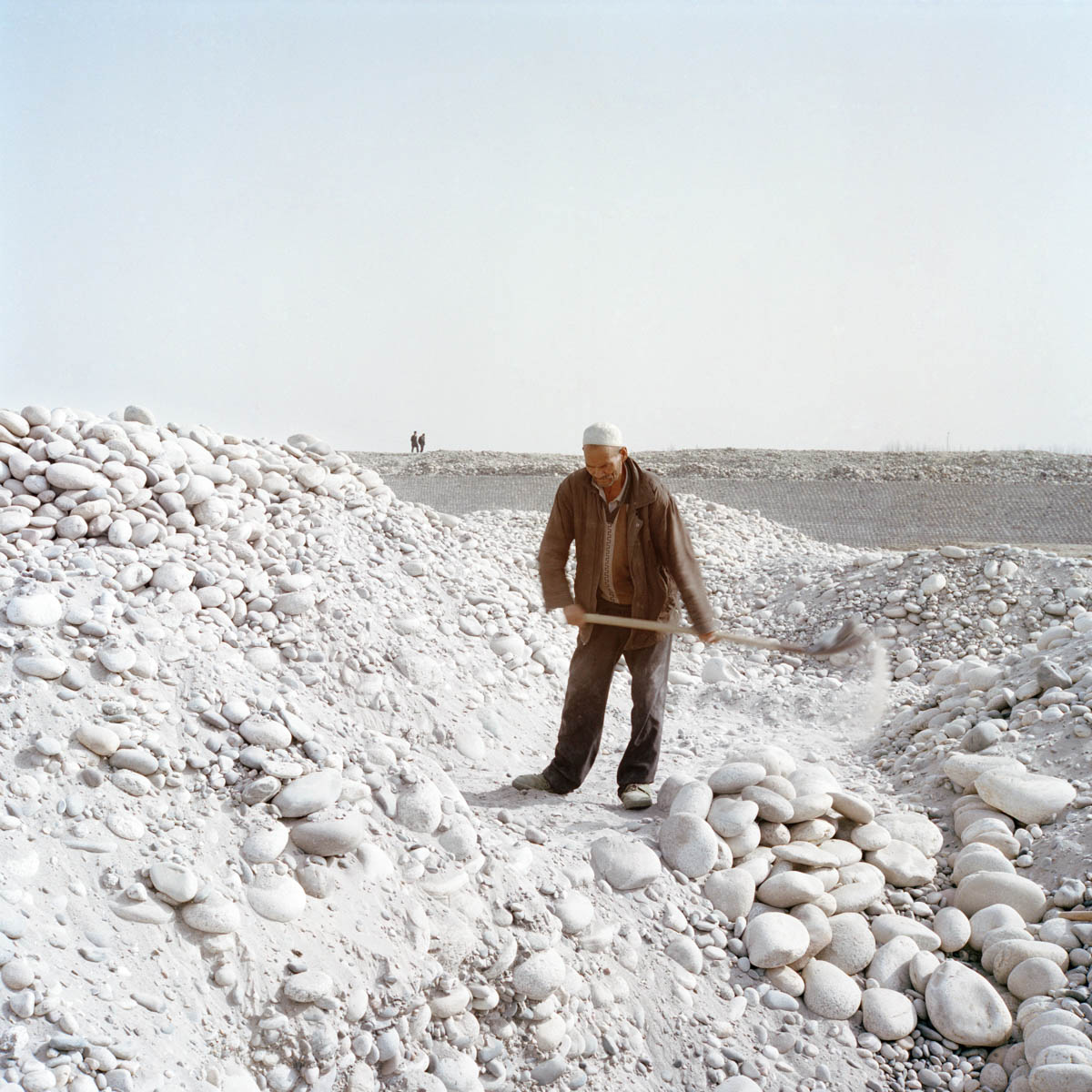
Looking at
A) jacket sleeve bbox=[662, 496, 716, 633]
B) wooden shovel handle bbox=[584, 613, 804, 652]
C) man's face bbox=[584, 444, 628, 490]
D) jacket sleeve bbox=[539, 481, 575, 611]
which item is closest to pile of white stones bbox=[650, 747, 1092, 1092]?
wooden shovel handle bbox=[584, 613, 804, 652]

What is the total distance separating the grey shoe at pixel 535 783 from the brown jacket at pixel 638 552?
0.65 metres

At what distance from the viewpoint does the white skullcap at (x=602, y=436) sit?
3.84m

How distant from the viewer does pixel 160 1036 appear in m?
2.41

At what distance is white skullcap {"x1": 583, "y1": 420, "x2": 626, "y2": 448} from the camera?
3836 mm

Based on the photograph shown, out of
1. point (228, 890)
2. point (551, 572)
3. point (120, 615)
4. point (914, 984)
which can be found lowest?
point (914, 984)

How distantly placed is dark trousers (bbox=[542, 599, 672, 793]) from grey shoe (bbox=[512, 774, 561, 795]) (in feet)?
0.14

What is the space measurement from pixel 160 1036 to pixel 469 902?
943mm

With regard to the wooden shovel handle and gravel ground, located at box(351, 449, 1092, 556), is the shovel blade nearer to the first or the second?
the wooden shovel handle

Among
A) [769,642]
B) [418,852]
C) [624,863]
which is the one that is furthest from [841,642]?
[418,852]

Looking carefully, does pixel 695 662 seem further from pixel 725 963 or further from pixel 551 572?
pixel 725 963

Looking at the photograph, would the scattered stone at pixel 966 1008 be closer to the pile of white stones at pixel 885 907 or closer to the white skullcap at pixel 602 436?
the pile of white stones at pixel 885 907

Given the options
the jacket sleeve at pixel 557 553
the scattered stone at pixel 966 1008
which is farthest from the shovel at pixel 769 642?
the scattered stone at pixel 966 1008

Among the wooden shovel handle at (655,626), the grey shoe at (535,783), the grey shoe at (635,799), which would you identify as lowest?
the grey shoe at (535,783)

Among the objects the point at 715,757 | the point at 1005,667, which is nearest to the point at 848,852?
the point at 715,757
